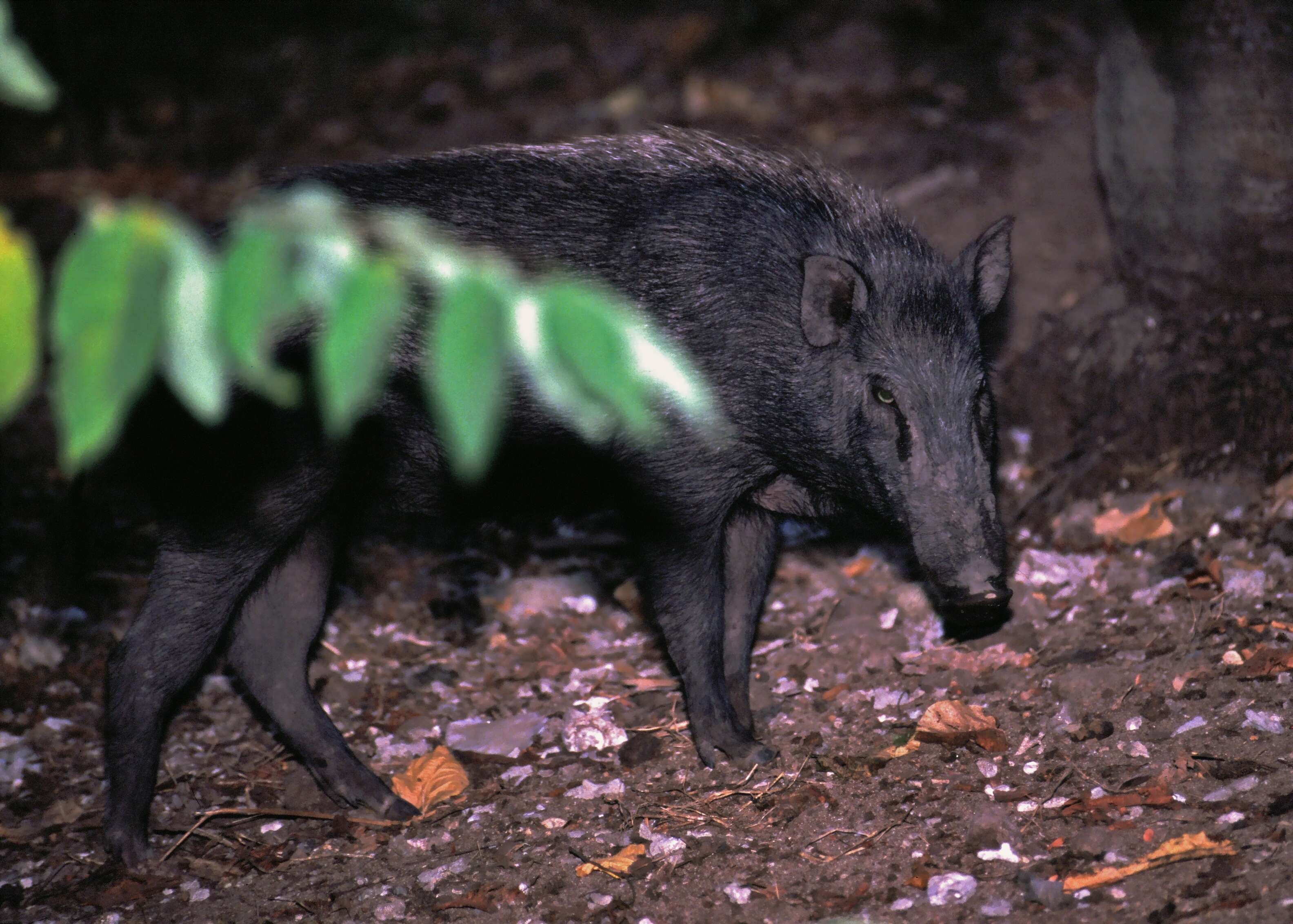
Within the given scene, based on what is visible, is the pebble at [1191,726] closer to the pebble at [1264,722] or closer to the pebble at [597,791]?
the pebble at [1264,722]

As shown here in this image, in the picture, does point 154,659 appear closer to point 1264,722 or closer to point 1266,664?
point 1264,722

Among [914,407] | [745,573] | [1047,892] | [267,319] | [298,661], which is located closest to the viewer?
[267,319]

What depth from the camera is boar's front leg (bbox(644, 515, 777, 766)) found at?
386cm

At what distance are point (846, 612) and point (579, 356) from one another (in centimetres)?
345

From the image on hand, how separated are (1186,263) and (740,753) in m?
2.62

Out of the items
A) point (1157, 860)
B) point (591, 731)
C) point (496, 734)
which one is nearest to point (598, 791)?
point (591, 731)

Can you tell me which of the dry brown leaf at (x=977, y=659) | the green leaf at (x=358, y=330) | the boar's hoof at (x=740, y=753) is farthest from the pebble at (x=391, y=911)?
the green leaf at (x=358, y=330)

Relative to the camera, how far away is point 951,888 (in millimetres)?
3072

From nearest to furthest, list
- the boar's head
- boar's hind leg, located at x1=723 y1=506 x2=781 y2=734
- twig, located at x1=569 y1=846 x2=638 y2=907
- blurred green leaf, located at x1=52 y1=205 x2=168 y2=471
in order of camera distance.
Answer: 1. blurred green leaf, located at x1=52 y1=205 x2=168 y2=471
2. twig, located at x1=569 y1=846 x2=638 y2=907
3. the boar's head
4. boar's hind leg, located at x1=723 y1=506 x2=781 y2=734

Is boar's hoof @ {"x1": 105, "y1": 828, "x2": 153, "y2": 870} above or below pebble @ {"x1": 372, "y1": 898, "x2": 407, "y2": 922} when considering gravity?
below

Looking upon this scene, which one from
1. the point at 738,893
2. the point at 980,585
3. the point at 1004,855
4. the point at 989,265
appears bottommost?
the point at 738,893

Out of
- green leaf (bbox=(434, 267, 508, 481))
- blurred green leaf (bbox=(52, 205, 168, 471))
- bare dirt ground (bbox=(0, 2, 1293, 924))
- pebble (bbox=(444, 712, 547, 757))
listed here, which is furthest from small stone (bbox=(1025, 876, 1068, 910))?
blurred green leaf (bbox=(52, 205, 168, 471))

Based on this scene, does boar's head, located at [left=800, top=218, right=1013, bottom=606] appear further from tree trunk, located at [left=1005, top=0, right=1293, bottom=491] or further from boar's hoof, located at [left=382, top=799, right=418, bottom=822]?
boar's hoof, located at [left=382, top=799, right=418, bottom=822]

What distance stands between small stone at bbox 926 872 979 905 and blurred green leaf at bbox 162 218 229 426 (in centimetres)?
232
